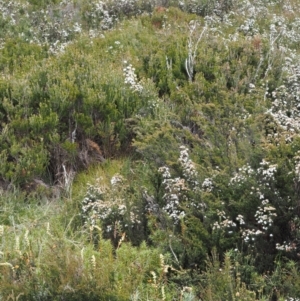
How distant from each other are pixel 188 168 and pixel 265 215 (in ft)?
2.78

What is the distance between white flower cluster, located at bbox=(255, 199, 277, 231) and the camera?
3.73 metres

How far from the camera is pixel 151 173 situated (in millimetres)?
4773

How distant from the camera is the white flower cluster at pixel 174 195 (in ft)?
13.7

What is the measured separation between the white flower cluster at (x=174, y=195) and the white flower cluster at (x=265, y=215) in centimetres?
60

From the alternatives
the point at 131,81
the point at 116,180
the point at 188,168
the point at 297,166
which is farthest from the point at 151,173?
the point at 131,81

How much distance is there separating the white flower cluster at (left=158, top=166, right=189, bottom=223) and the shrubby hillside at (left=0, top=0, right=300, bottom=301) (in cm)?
1

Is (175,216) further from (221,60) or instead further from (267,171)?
(221,60)

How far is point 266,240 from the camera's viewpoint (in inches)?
154

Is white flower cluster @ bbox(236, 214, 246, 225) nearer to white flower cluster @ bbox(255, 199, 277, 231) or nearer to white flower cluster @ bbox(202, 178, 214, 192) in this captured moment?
white flower cluster @ bbox(255, 199, 277, 231)

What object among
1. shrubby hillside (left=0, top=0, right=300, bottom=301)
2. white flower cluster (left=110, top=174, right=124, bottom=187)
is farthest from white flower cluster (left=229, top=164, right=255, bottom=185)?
white flower cluster (left=110, top=174, right=124, bottom=187)

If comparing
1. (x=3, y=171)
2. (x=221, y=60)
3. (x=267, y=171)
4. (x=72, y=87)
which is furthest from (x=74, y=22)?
(x=267, y=171)

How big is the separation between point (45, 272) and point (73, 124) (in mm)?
2790

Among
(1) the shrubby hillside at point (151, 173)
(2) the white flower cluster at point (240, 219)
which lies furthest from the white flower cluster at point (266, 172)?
(2) the white flower cluster at point (240, 219)

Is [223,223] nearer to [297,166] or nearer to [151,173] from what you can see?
[297,166]
